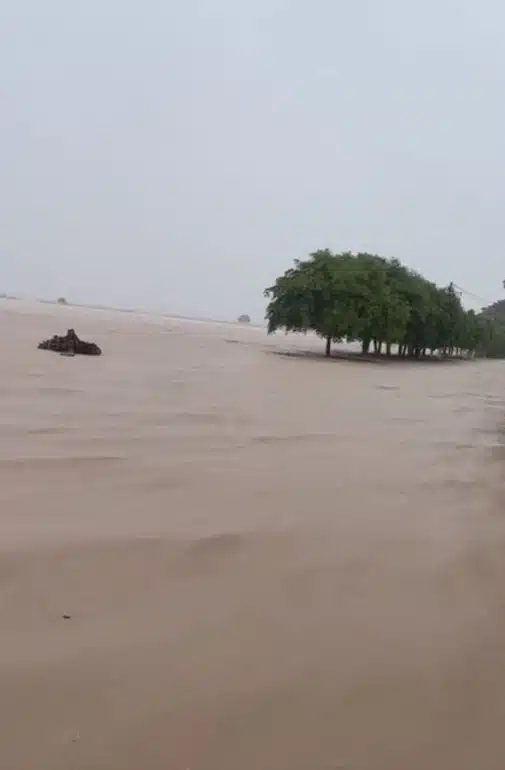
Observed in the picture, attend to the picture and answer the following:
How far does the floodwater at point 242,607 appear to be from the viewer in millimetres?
1600

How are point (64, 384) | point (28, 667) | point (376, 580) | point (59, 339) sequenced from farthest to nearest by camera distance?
point (59, 339)
point (64, 384)
point (376, 580)
point (28, 667)

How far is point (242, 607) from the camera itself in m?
2.28

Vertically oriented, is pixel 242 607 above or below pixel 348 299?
below

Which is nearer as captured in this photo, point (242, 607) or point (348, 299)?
point (242, 607)

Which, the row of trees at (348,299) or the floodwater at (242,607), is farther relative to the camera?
the row of trees at (348,299)

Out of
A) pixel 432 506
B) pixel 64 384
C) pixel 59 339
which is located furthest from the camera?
pixel 59 339

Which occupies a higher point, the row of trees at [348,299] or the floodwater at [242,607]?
the row of trees at [348,299]

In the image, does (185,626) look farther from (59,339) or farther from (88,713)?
(59,339)

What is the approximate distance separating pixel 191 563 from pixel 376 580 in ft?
2.35

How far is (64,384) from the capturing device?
303 inches

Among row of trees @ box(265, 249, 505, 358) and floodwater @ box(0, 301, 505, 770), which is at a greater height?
row of trees @ box(265, 249, 505, 358)

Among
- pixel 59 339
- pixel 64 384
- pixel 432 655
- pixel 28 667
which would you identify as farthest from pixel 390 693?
pixel 59 339

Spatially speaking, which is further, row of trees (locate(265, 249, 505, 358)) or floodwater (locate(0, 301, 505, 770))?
row of trees (locate(265, 249, 505, 358))

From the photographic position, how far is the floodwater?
160cm
